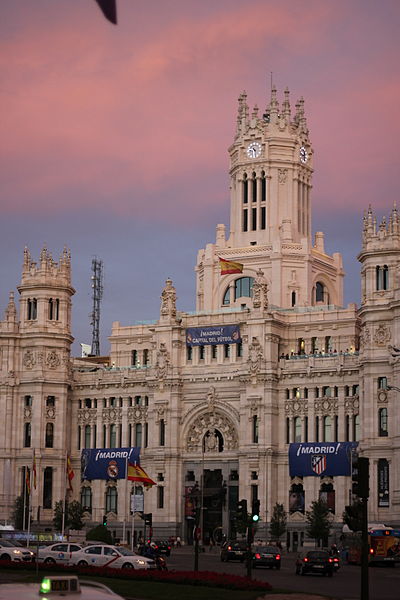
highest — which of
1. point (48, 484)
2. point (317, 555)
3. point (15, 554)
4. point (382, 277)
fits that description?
point (382, 277)

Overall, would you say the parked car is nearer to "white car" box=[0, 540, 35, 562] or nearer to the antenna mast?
"white car" box=[0, 540, 35, 562]

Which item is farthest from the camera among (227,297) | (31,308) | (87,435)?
(227,297)

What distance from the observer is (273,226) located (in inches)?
5699

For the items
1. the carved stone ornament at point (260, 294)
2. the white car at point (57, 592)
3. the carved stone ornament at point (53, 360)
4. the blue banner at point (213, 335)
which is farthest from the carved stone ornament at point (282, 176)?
the white car at point (57, 592)

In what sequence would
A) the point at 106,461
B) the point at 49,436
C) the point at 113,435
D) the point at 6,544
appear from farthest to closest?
the point at 113,435, the point at 49,436, the point at 106,461, the point at 6,544

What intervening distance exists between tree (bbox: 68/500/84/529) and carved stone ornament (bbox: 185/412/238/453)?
47.3ft

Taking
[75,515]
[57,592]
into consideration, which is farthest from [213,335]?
[57,592]

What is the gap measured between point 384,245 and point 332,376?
15.8m

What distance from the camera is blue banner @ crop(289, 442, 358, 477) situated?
407 ft

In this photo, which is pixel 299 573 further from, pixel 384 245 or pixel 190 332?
pixel 190 332

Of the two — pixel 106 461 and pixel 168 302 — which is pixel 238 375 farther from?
pixel 106 461

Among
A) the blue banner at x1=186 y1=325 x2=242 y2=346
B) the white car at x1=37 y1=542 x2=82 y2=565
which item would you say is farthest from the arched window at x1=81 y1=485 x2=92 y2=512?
the white car at x1=37 y1=542 x2=82 y2=565

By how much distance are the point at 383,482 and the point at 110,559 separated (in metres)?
59.5

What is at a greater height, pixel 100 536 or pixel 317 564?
pixel 317 564
